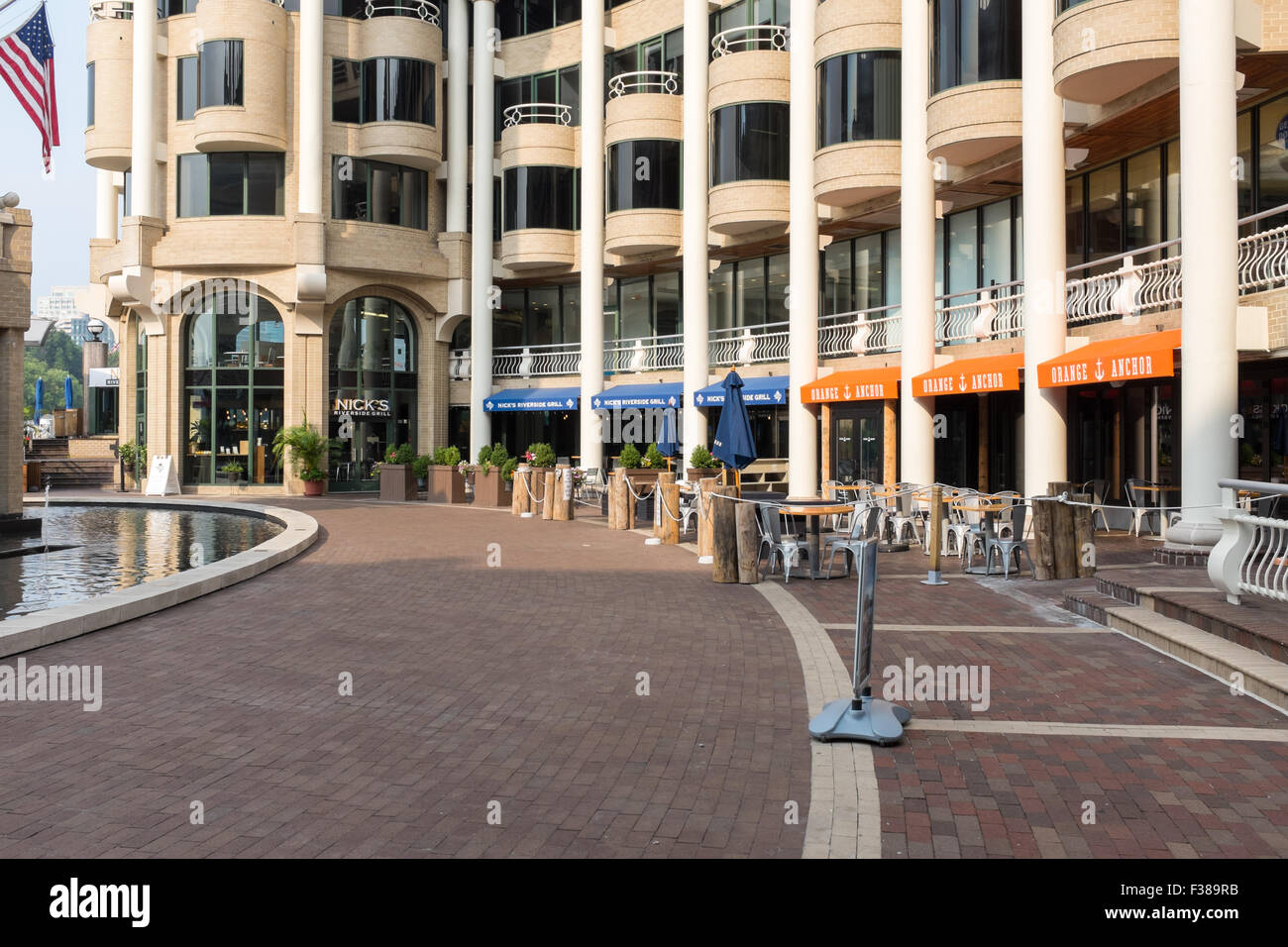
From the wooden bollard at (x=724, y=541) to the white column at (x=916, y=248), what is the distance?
393 inches

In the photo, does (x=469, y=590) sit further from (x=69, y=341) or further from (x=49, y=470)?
(x=69, y=341)

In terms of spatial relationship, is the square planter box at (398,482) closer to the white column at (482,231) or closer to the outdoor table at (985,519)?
the white column at (482,231)

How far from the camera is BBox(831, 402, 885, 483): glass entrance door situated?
25250 millimetres

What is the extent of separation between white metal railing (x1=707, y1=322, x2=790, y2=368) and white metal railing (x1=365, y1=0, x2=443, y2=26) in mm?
14205

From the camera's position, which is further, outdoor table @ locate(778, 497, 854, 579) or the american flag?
the american flag

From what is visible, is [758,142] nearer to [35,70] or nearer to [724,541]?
[35,70]

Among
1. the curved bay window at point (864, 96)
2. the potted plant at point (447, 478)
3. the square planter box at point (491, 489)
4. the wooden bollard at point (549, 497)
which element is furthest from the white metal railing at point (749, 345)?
the wooden bollard at point (549, 497)

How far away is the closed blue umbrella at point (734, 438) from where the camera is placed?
18625 mm

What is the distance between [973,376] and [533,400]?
60.3 feet

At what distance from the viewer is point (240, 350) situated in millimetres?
34781

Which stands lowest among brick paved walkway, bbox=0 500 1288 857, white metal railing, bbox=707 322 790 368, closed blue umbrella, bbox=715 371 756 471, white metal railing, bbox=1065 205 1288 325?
brick paved walkway, bbox=0 500 1288 857

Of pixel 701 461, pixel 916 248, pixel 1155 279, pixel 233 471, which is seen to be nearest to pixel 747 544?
pixel 1155 279

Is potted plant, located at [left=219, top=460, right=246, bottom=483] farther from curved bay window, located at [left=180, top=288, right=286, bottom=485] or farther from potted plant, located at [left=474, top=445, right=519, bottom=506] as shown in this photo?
potted plant, located at [left=474, top=445, right=519, bottom=506]

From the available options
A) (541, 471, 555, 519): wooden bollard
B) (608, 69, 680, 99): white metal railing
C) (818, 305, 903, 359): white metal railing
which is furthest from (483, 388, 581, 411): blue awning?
(541, 471, 555, 519): wooden bollard
